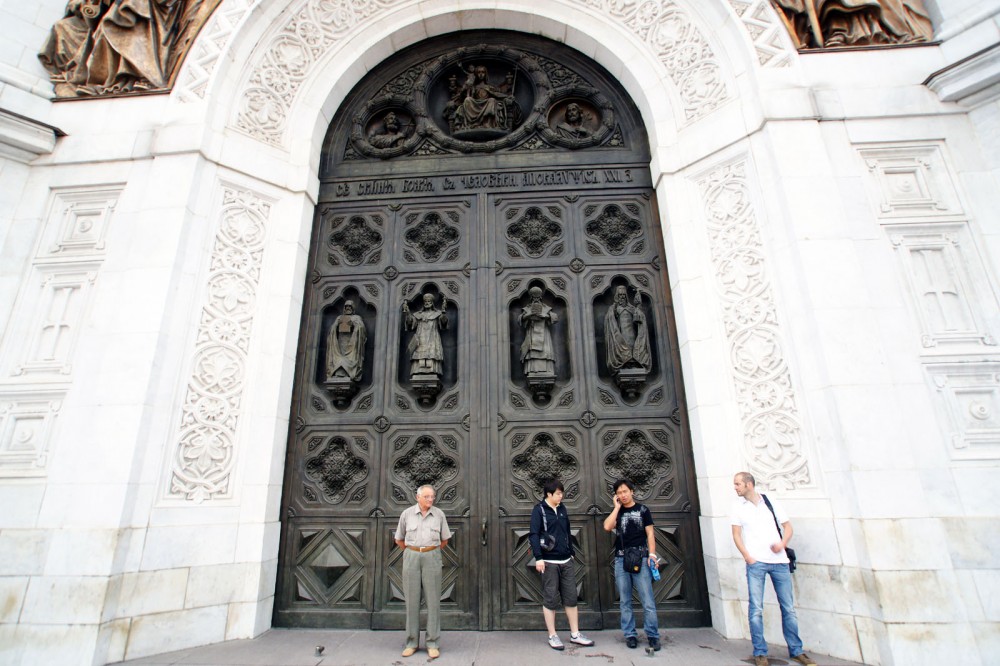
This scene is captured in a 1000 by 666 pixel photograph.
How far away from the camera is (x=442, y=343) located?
6.39 m

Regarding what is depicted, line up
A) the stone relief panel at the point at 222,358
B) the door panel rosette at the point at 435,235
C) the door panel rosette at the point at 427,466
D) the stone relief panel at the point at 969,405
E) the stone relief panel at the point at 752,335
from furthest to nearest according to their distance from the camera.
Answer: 1. the door panel rosette at the point at 435,235
2. the door panel rosette at the point at 427,466
3. the stone relief panel at the point at 222,358
4. the stone relief panel at the point at 752,335
5. the stone relief panel at the point at 969,405

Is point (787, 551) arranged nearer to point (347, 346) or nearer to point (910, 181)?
point (910, 181)

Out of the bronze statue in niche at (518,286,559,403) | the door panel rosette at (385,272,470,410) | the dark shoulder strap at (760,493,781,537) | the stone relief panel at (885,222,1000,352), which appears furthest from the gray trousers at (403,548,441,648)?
the stone relief panel at (885,222,1000,352)

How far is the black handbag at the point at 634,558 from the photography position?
4.55m

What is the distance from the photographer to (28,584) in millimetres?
4566

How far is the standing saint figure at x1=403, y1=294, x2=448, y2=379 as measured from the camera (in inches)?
237

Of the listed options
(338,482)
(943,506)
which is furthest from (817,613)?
(338,482)

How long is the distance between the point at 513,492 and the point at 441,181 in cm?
447

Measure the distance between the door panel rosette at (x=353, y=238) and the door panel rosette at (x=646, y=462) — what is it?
12.7ft

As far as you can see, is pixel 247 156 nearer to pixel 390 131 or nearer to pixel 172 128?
pixel 172 128

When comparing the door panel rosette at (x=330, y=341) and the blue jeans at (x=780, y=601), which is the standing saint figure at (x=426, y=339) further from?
the blue jeans at (x=780, y=601)

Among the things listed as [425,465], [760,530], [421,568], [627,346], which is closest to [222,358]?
[425,465]

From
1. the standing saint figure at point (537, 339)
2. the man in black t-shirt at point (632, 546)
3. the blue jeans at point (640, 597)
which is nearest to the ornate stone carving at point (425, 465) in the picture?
the standing saint figure at point (537, 339)

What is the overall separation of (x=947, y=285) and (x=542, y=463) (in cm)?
473
